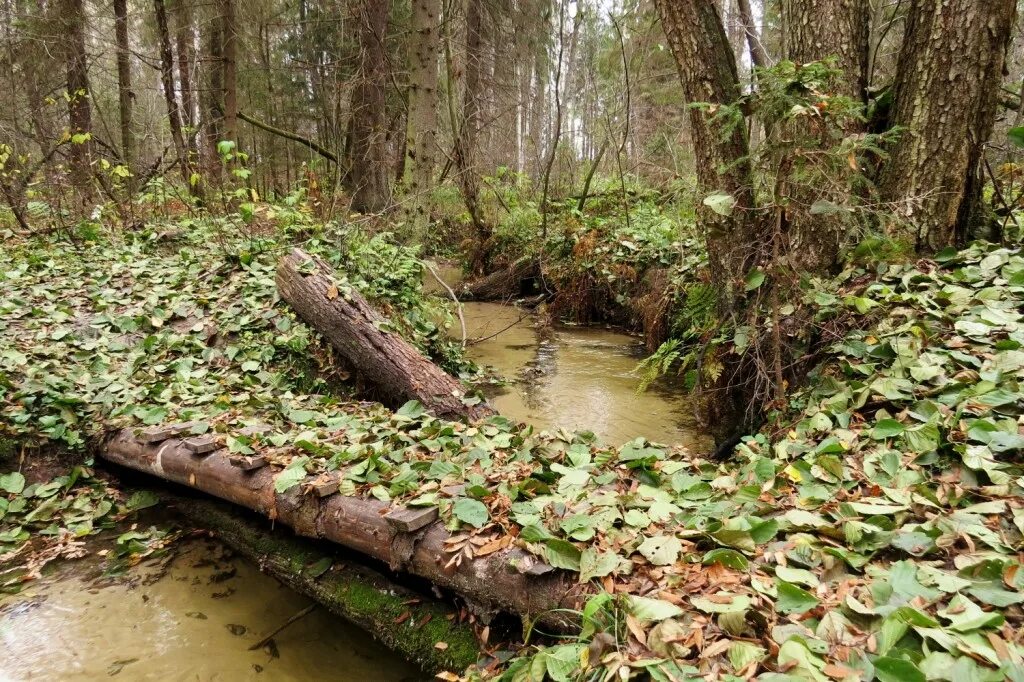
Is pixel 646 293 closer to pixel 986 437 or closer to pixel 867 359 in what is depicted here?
pixel 867 359

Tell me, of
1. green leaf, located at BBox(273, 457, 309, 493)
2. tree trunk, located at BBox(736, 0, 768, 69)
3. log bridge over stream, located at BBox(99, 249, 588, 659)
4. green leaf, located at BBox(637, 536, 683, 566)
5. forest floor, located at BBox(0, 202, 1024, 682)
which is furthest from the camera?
tree trunk, located at BBox(736, 0, 768, 69)

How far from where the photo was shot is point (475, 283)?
1033 cm

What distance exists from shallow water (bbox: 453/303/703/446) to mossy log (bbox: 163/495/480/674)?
228cm

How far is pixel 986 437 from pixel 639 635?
66.8 inches

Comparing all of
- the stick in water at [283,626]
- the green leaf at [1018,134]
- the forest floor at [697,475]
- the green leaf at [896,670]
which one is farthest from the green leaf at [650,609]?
the green leaf at [1018,134]

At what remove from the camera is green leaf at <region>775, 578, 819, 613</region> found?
179cm

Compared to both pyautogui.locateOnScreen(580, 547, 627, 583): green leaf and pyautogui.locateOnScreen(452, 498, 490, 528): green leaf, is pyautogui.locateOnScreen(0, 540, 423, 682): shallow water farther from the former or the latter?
pyautogui.locateOnScreen(580, 547, 627, 583): green leaf

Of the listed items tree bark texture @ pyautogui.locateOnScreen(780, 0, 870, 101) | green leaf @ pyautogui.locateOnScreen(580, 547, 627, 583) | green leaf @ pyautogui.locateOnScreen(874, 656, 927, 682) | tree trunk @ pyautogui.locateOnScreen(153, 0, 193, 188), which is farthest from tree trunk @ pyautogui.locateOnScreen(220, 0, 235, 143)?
green leaf @ pyautogui.locateOnScreen(874, 656, 927, 682)

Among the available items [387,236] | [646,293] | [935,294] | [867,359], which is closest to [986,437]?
[867,359]

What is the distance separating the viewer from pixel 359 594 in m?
2.82

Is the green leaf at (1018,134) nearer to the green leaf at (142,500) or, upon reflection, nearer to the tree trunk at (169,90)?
the green leaf at (142,500)

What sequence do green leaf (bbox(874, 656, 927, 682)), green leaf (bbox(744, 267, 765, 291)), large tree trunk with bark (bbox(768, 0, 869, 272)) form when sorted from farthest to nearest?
large tree trunk with bark (bbox(768, 0, 869, 272)), green leaf (bbox(744, 267, 765, 291)), green leaf (bbox(874, 656, 927, 682))

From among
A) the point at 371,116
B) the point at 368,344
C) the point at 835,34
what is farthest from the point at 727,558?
the point at 371,116

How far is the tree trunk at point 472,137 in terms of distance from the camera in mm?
9172
